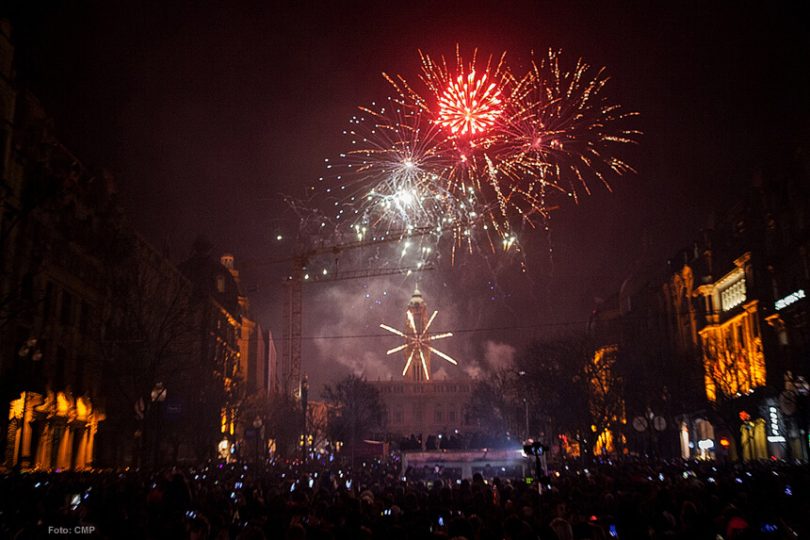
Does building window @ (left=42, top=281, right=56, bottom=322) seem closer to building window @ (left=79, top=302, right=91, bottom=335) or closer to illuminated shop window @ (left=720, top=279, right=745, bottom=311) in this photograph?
building window @ (left=79, top=302, right=91, bottom=335)

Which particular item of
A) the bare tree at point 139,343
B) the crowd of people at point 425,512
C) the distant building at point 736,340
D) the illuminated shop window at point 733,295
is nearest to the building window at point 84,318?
the bare tree at point 139,343

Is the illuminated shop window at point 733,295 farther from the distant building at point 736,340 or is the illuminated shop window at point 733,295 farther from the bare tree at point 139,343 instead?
the bare tree at point 139,343

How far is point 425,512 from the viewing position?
588 inches

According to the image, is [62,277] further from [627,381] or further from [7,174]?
[627,381]

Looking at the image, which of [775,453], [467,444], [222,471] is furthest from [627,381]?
[222,471]

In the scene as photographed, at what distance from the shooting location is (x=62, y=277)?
39.7 metres

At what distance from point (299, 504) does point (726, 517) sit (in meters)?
6.95

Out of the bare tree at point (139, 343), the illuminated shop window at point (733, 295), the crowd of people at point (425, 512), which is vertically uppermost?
the illuminated shop window at point (733, 295)

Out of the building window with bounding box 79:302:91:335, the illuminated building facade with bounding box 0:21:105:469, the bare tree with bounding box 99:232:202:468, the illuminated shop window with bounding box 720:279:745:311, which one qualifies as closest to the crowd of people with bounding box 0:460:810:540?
the illuminated building facade with bounding box 0:21:105:469

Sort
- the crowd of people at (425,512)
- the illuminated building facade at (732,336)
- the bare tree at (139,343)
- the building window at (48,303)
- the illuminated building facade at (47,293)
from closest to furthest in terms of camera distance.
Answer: the crowd of people at (425,512), the illuminated building facade at (47,293), the building window at (48,303), the bare tree at (139,343), the illuminated building facade at (732,336)

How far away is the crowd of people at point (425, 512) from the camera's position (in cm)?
1128

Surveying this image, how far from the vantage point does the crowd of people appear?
11.3 m

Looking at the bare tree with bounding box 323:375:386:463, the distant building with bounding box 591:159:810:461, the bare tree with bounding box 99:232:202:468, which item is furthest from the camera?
the bare tree with bounding box 323:375:386:463

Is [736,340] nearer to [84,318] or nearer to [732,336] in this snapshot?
[732,336]
